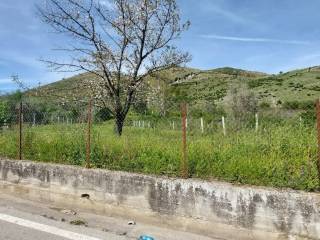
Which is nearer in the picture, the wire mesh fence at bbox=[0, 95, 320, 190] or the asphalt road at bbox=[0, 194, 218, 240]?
the asphalt road at bbox=[0, 194, 218, 240]

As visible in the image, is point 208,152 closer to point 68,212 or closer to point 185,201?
point 185,201

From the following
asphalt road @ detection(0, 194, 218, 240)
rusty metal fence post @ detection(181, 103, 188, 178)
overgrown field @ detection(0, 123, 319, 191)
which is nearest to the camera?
asphalt road @ detection(0, 194, 218, 240)

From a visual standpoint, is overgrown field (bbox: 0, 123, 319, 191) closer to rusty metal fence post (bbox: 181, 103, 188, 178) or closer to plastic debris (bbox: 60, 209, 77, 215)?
rusty metal fence post (bbox: 181, 103, 188, 178)

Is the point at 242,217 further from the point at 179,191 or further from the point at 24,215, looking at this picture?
the point at 24,215

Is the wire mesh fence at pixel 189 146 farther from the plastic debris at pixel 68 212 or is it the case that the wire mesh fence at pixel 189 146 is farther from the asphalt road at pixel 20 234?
the asphalt road at pixel 20 234

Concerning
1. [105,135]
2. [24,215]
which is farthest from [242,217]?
[105,135]

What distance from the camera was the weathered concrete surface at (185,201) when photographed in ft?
18.6

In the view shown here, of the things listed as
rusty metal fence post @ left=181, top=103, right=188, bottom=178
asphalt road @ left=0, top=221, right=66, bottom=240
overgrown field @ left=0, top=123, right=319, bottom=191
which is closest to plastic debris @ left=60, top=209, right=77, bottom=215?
overgrown field @ left=0, top=123, right=319, bottom=191

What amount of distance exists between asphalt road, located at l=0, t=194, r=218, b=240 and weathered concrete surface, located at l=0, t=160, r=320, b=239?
20 cm

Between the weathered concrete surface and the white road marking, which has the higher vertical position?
the weathered concrete surface

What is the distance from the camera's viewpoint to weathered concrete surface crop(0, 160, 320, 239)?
5.67 metres

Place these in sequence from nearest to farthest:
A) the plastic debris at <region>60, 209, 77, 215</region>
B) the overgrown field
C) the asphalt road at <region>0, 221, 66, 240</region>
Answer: the asphalt road at <region>0, 221, 66, 240</region> → the overgrown field → the plastic debris at <region>60, 209, 77, 215</region>

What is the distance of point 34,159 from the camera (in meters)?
9.66

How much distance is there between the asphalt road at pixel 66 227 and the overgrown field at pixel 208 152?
1029mm
